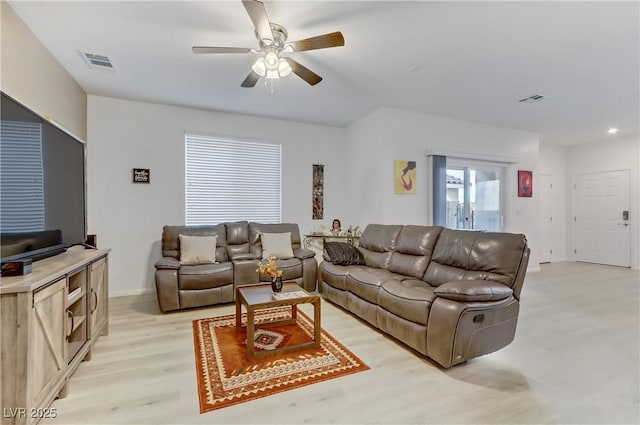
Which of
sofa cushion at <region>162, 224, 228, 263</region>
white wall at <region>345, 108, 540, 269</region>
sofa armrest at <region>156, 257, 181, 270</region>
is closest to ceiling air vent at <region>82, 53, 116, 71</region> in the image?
sofa cushion at <region>162, 224, 228, 263</region>

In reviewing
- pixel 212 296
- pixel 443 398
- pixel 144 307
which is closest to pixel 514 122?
pixel 443 398

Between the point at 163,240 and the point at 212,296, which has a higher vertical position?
the point at 163,240

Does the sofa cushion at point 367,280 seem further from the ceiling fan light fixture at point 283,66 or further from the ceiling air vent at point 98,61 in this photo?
the ceiling air vent at point 98,61

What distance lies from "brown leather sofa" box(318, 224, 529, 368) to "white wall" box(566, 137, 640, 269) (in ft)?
19.4

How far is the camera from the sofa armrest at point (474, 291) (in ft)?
6.89

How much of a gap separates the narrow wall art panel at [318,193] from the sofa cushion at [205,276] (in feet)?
6.75

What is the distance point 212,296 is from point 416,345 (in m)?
2.40

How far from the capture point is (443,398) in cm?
188

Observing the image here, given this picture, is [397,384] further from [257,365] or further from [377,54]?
[377,54]

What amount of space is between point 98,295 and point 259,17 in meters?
2.59

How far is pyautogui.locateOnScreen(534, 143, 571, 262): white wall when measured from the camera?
6.96 metres

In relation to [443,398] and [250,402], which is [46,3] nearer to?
[250,402]

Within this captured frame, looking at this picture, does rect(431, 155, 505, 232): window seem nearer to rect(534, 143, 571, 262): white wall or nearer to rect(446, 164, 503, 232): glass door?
rect(446, 164, 503, 232): glass door

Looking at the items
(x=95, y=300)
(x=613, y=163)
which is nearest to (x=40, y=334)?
(x=95, y=300)
